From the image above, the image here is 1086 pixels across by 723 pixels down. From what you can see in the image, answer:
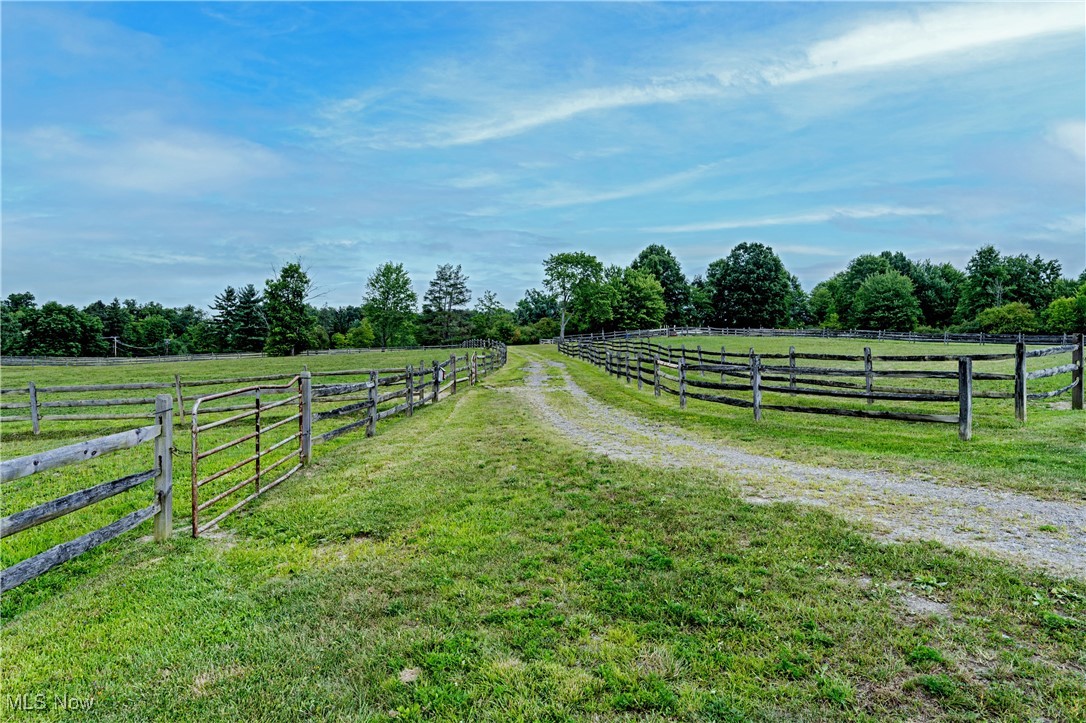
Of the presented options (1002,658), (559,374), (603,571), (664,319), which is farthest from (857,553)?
(664,319)

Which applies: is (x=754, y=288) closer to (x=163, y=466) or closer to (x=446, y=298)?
(x=446, y=298)

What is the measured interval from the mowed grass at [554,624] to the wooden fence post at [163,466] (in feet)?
0.77

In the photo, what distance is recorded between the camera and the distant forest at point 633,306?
214 ft

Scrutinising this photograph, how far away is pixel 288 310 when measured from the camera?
60344 millimetres

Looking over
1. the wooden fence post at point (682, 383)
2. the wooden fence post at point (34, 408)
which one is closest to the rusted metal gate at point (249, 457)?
the wooden fence post at point (34, 408)

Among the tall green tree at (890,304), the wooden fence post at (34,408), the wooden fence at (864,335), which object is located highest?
the tall green tree at (890,304)

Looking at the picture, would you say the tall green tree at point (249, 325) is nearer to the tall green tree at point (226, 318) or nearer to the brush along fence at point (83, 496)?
the tall green tree at point (226, 318)

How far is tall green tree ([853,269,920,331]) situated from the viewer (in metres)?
67.8

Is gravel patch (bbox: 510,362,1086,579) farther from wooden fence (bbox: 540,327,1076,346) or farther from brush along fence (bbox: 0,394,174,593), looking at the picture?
wooden fence (bbox: 540,327,1076,346)

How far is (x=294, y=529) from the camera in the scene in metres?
5.42

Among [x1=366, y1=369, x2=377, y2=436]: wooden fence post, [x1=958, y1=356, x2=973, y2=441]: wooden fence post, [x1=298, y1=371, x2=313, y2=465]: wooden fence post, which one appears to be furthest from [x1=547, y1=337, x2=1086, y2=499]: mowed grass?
[x1=298, y1=371, x2=313, y2=465]: wooden fence post

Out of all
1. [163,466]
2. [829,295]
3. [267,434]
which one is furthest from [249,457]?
[829,295]

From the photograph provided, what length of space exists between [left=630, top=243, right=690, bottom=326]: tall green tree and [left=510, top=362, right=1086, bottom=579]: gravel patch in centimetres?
7440

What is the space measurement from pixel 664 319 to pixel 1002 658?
7737 cm
